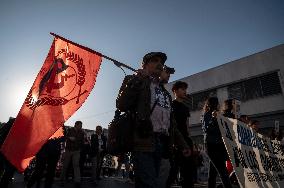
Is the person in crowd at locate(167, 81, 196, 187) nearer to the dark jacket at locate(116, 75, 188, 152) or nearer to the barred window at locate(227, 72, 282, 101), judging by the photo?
the dark jacket at locate(116, 75, 188, 152)

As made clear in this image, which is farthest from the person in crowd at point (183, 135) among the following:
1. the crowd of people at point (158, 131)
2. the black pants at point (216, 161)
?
the black pants at point (216, 161)

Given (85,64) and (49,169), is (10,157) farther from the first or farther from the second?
(49,169)

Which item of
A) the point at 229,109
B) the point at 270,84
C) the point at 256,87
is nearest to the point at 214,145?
the point at 229,109

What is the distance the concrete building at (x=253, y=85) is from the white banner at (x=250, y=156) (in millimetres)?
13589

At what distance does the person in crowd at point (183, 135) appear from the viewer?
454 cm

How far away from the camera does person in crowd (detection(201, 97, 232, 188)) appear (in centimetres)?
489

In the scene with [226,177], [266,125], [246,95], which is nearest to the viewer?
[226,177]

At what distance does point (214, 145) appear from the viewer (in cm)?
518

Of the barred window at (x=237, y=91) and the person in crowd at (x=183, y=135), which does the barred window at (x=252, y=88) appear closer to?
the barred window at (x=237, y=91)

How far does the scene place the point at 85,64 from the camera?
4938mm

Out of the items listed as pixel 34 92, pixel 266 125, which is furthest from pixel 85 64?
pixel 266 125

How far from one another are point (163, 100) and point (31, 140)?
2055mm

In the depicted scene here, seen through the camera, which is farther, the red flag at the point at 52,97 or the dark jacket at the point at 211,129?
the dark jacket at the point at 211,129

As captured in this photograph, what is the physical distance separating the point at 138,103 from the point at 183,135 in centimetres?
186
